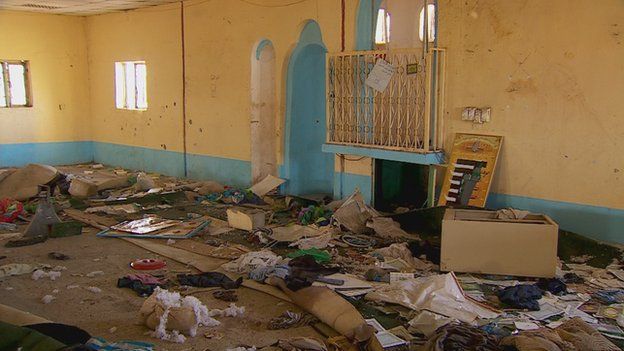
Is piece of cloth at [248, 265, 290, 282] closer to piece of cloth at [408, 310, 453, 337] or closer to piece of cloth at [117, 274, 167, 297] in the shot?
piece of cloth at [117, 274, 167, 297]

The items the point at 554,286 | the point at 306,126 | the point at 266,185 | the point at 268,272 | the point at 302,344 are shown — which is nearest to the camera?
the point at 302,344

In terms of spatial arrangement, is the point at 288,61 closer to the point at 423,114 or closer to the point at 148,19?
the point at 423,114

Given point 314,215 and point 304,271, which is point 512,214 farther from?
point 314,215

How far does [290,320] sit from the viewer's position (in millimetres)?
4453

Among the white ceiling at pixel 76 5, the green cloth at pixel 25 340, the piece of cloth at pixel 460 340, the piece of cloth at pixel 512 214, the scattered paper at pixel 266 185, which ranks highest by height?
the white ceiling at pixel 76 5

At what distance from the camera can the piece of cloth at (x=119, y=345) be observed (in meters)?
3.62

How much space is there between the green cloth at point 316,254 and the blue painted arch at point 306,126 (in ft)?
9.82

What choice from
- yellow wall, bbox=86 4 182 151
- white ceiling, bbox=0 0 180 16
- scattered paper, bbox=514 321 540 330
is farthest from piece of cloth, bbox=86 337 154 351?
white ceiling, bbox=0 0 180 16

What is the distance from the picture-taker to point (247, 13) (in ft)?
30.7

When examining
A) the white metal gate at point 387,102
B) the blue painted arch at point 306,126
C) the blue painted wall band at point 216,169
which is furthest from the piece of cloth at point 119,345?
the blue painted arch at point 306,126

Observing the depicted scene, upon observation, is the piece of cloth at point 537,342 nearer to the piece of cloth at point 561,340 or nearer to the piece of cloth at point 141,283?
the piece of cloth at point 561,340

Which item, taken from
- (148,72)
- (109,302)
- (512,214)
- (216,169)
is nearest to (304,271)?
(109,302)

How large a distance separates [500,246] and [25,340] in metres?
3.85

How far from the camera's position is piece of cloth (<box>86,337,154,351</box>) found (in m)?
3.62
